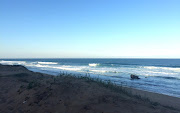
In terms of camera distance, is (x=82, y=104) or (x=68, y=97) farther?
(x=68, y=97)

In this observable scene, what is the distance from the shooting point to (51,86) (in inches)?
341

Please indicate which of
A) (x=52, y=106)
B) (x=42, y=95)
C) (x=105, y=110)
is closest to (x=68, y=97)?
(x=52, y=106)

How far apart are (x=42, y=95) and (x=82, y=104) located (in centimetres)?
248

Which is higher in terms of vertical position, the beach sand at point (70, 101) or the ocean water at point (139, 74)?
the beach sand at point (70, 101)

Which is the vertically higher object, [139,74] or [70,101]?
[70,101]

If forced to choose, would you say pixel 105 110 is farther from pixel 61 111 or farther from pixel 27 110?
pixel 27 110

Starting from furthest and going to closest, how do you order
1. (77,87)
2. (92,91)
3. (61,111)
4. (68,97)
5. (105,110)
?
(77,87), (92,91), (68,97), (61,111), (105,110)

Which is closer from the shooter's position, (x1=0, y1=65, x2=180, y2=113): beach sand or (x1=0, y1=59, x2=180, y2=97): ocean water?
(x1=0, y1=65, x2=180, y2=113): beach sand

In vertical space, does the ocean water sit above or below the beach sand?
below

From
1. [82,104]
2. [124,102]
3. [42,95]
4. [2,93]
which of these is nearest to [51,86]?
[42,95]

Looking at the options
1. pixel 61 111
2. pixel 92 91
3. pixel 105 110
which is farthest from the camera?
pixel 92 91

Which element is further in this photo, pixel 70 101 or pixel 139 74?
pixel 139 74

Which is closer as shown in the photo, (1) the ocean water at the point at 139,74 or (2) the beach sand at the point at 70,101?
(2) the beach sand at the point at 70,101

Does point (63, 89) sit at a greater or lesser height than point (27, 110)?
greater
